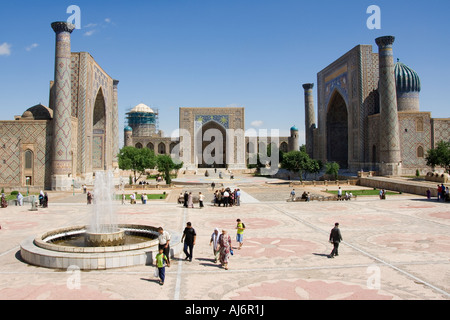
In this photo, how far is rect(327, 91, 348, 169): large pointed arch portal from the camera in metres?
37.8

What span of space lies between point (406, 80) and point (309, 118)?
12442 millimetres

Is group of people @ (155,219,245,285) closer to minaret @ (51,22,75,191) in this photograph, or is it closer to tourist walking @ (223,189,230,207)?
tourist walking @ (223,189,230,207)

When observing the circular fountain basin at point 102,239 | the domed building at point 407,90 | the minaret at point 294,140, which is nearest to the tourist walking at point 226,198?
the circular fountain basin at point 102,239

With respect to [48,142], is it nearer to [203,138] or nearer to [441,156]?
[441,156]

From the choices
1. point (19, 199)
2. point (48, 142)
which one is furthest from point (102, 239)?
point (48, 142)

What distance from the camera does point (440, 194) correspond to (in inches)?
666

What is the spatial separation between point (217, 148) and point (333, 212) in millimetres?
42918

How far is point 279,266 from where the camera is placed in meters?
6.70

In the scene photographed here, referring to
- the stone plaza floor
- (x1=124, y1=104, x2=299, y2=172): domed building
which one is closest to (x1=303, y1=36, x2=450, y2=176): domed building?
(x1=124, y1=104, x2=299, y2=172): domed building

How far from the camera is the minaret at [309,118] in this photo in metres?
43.1

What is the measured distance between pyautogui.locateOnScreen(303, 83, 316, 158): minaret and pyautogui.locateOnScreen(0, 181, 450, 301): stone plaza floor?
100ft

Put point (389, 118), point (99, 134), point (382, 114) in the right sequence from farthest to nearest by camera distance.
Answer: point (99, 134) < point (382, 114) < point (389, 118)

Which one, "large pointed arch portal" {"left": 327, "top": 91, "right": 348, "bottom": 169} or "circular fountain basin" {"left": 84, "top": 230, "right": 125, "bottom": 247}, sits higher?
"large pointed arch portal" {"left": 327, "top": 91, "right": 348, "bottom": 169}

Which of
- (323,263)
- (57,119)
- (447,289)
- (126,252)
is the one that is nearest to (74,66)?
(57,119)
